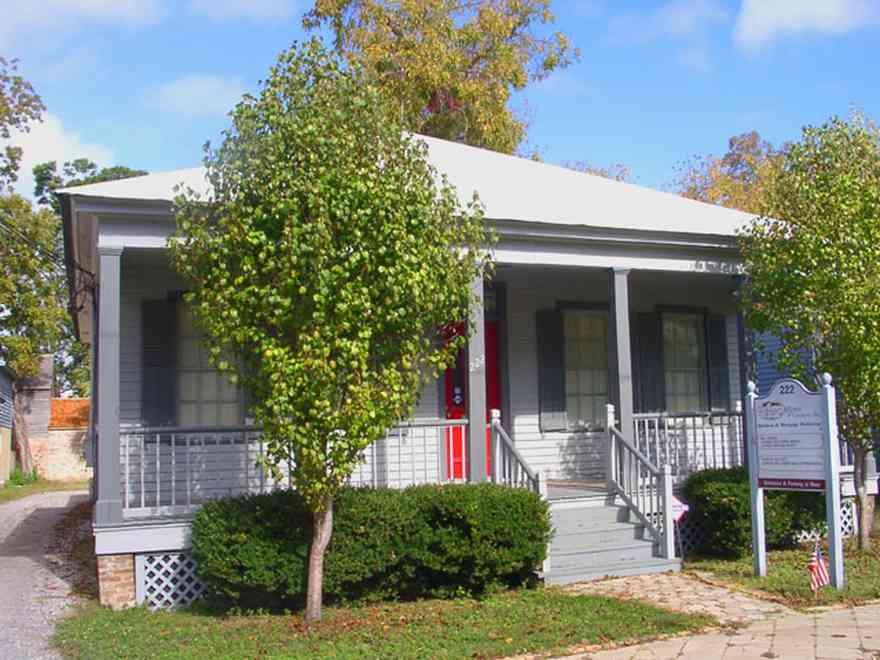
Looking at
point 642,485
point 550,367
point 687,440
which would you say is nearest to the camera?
point 642,485

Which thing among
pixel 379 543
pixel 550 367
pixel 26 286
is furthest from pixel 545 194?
pixel 26 286

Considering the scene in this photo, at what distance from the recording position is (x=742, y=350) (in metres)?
12.5

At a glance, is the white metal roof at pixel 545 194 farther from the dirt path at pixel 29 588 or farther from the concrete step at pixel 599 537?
the dirt path at pixel 29 588

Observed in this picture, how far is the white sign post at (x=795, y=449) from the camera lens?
9.29 m

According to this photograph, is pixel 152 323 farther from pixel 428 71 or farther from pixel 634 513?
pixel 428 71

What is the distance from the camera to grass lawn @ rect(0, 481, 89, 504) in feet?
86.5

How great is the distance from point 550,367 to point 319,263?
235 inches

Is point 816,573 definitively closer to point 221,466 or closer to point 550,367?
point 550,367

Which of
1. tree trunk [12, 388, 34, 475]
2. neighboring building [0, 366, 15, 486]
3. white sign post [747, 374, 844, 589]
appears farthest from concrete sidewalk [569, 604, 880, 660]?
tree trunk [12, 388, 34, 475]

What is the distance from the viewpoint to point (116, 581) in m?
9.22

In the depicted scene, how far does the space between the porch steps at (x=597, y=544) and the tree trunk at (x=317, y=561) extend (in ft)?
8.51

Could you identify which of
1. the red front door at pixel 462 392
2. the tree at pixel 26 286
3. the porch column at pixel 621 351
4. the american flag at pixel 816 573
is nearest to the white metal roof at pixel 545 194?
the porch column at pixel 621 351

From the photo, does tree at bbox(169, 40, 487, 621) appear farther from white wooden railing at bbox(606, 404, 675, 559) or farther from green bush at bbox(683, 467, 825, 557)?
green bush at bbox(683, 467, 825, 557)

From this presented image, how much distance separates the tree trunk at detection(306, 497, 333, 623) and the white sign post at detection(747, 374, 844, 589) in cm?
455
